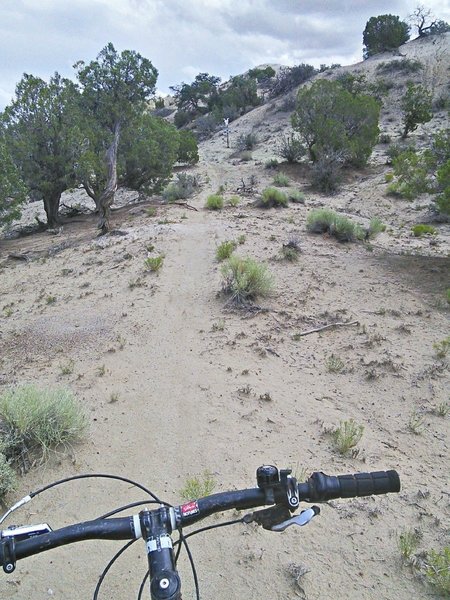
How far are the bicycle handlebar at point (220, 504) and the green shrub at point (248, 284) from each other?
6025 mm

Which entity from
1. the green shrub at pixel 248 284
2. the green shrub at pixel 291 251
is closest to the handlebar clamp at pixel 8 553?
the green shrub at pixel 248 284

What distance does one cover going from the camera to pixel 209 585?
9.04 ft

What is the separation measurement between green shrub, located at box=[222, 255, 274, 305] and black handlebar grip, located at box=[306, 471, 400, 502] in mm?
6013

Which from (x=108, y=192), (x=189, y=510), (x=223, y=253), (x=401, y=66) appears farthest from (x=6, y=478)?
(x=401, y=66)

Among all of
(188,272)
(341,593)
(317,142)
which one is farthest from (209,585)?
(317,142)

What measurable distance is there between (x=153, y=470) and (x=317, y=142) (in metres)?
20.6

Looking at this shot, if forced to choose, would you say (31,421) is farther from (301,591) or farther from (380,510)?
(380,510)

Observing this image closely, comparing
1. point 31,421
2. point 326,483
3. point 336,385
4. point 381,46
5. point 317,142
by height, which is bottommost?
point 336,385

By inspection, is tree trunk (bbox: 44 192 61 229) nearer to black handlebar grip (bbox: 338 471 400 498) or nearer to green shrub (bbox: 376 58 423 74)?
black handlebar grip (bbox: 338 471 400 498)

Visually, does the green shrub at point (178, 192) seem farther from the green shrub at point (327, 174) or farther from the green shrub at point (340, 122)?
the green shrub at point (340, 122)

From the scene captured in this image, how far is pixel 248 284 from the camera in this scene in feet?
25.3

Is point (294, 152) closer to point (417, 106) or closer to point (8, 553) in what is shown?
point (417, 106)

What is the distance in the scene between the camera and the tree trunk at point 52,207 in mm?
17219

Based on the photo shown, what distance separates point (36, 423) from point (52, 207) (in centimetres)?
→ 1548
